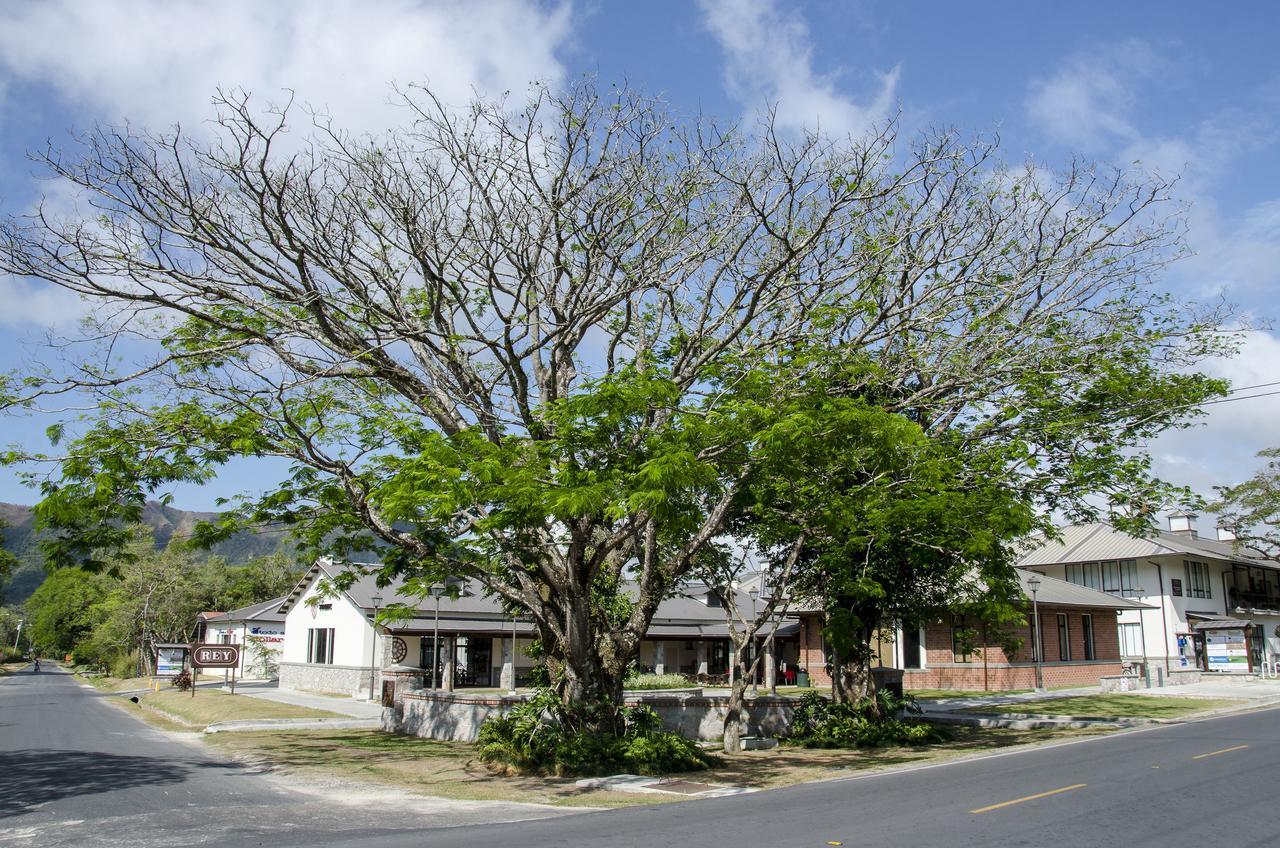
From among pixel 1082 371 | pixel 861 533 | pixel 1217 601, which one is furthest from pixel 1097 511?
pixel 1217 601

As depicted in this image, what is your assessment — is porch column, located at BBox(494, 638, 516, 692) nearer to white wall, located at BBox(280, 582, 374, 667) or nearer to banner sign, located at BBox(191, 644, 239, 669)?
white wall, located at BBox(280, 582, 374, 667)

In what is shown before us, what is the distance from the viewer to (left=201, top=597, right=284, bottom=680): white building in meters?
51.0

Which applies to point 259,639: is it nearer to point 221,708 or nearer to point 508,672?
point 508,672

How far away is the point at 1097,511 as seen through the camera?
21.0 meters

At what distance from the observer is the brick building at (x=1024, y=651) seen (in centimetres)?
3666

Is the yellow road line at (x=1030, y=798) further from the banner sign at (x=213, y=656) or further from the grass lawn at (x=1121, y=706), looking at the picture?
the banner sign at (x=213, y=656)

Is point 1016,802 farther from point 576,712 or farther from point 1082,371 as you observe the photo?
point 1082,371

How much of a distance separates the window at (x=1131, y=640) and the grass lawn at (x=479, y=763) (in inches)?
1329

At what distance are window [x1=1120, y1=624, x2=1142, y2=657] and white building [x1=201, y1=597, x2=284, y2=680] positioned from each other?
47667 mm

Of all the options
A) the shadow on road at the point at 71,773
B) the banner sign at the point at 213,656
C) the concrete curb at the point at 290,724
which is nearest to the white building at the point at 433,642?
the banner sign at the point at 213,656

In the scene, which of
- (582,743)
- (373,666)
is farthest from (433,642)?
(582,743)

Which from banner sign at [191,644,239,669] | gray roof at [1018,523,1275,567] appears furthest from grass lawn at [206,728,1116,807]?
gray roof at [1018,523,1275,567]

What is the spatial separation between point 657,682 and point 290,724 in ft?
53.5

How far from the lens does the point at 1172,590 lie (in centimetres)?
5069
